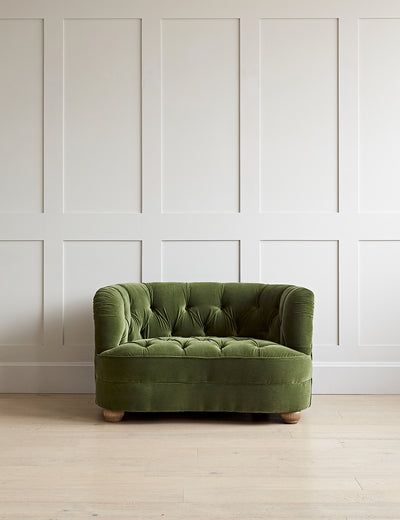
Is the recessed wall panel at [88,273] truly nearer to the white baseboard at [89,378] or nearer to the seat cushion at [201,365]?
the white baseboard at [89,378]

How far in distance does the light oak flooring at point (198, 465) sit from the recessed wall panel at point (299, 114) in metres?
1.39

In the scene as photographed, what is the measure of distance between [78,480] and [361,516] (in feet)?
3.43

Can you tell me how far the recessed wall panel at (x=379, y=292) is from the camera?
4.18 meters

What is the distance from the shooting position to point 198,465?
2621 mm

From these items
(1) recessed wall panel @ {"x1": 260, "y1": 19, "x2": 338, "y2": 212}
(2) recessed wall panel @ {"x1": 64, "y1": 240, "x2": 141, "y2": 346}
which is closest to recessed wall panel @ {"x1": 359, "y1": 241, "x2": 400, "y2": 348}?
(1) recessed wall panel @ {"x1": 260, "y1": 19, "x2": 338, "y2": 212}

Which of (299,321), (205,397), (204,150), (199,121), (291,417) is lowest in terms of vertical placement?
(291,417)

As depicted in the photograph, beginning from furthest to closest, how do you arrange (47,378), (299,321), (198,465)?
1. (47,378)
2. (299,321)
3. (198,465)

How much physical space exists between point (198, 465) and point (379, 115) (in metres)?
2.65

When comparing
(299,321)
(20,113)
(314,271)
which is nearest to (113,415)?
(299,321)

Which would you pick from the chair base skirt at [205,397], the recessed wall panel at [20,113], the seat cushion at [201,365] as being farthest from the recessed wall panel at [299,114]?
the recessed wall panel at [20,113]

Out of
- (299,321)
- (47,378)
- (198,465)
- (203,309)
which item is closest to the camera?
(198,465)

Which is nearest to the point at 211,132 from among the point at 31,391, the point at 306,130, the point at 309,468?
the point at 306,130

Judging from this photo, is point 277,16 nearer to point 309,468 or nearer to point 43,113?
point 43,113

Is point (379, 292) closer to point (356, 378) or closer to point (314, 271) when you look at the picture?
point (314, 271)
